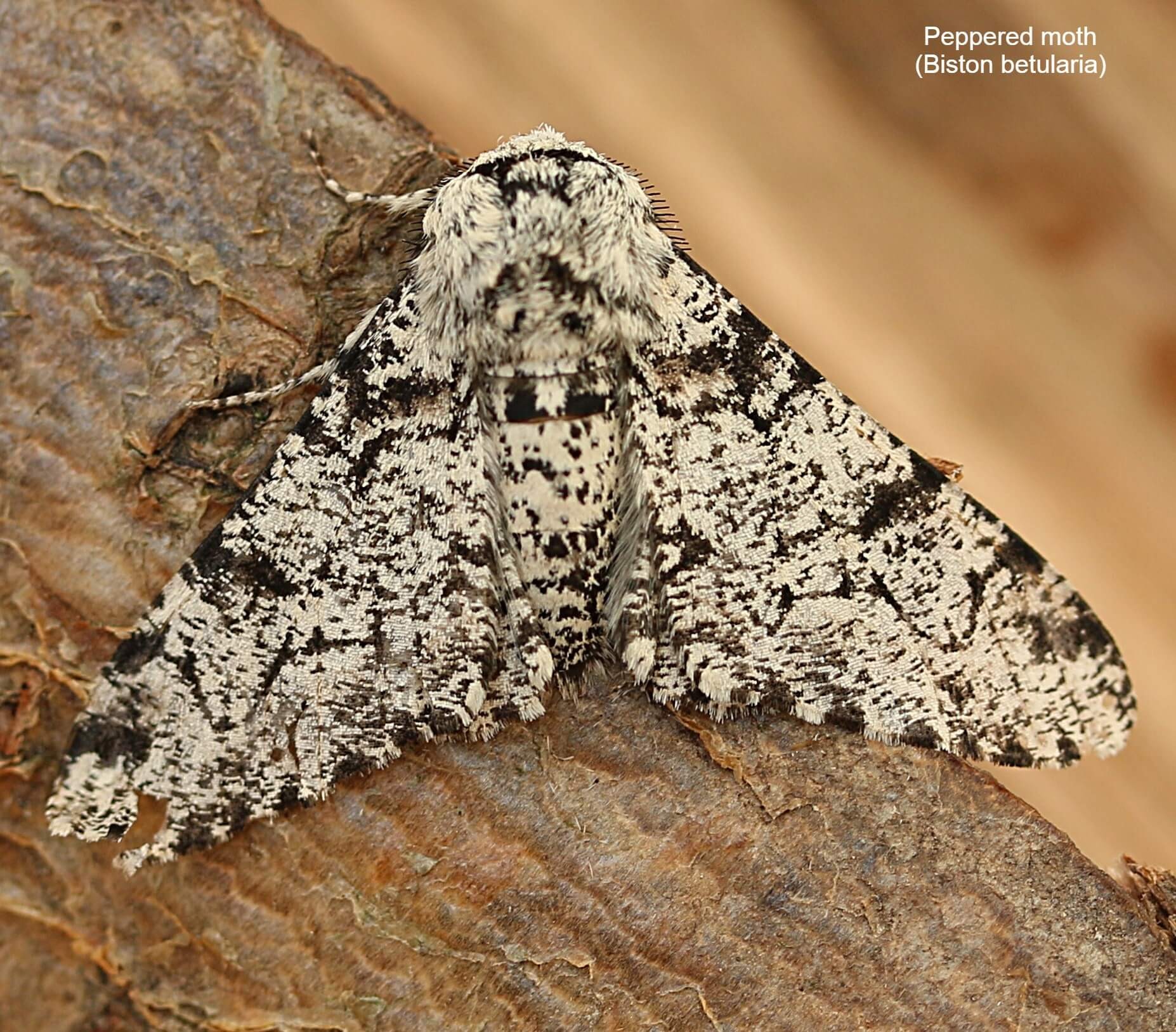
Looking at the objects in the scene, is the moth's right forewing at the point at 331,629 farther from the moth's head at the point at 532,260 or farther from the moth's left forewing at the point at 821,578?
the moth's left forewing at the point at 821,578

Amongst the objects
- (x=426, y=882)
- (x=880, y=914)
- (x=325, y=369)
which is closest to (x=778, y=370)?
(x=325, y=369)

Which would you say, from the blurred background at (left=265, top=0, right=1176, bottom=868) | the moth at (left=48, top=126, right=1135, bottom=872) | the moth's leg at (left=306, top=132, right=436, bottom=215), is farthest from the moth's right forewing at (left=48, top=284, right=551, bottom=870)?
the blurred background at (left=265, top=0, right=1176, bottom=868)

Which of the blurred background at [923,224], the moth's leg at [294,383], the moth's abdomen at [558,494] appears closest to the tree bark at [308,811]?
the moth's leg at [294,383]

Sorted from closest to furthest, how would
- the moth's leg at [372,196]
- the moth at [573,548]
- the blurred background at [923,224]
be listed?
the moth at [573,548] → the moth's leg at [372,196] → the blurred background at [923,224]

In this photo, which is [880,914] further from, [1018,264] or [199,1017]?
[1018,264]

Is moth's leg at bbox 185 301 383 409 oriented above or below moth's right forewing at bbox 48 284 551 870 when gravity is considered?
above

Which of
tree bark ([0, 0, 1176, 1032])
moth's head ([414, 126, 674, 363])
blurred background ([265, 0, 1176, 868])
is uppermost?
blurred background ([265, 0, 1176, 868])

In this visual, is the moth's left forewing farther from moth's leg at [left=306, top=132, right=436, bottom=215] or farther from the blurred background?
the blurred background
